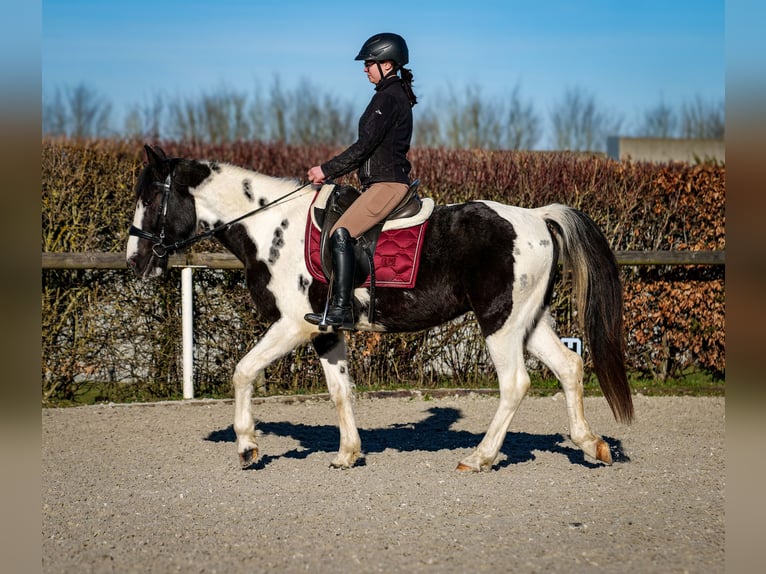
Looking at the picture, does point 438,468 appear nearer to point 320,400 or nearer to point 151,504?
point 151,504

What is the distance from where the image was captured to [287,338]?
22.4 ft

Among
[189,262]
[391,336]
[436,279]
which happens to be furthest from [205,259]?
[436,279]

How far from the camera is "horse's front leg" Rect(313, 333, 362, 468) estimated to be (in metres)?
7.09

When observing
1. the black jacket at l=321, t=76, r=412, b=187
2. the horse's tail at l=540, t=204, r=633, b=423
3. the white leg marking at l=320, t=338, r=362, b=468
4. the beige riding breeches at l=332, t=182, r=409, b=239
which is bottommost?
the white leg marking at l=320, t=338, r=362, b=468

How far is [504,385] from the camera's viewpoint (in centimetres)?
667

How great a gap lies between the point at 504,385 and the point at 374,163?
1.84 meters

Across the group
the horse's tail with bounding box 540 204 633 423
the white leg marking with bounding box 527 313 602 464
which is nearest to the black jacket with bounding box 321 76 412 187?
the horse's tail with bounding box 540 204 633 423

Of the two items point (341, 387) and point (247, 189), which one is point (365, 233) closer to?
point (247, 189)

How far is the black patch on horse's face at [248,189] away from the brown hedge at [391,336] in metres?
3.04

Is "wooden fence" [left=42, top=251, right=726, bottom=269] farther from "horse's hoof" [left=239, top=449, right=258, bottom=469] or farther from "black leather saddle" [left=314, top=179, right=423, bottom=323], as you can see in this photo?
"horse's hoof" [left=239, top=449, right=258, bottom=469]

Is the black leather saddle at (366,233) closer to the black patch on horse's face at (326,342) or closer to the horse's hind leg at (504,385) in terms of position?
the black patch on horse's face at (326,342)

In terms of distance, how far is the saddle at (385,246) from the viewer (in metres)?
6.71

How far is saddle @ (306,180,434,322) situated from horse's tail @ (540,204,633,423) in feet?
3.26
